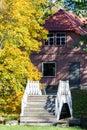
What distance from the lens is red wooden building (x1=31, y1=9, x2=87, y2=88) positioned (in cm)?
4194

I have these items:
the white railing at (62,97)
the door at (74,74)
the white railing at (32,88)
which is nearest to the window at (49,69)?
the door at (74,74)

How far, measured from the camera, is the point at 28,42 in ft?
87.9

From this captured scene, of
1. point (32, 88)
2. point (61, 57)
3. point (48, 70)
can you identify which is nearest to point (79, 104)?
point (32, 88)

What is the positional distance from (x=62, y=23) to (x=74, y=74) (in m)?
5.24

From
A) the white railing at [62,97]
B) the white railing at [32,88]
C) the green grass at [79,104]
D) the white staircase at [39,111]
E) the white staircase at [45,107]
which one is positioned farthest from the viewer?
the green grass at [79,104]

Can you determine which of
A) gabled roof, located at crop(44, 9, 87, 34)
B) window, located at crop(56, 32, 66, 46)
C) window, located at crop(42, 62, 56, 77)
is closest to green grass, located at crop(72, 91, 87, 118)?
window, located at crop(42, 62, 56, 77)

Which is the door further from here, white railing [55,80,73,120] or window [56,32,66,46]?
white railing [55,80,73,120]

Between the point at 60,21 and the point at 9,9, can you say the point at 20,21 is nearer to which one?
the point at 9,9

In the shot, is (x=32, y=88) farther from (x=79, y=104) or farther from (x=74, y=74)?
(x=74, y=74)

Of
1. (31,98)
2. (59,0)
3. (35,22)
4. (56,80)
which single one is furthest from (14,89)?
(59,0)

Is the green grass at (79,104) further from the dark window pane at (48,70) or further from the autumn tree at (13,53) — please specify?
the dark window pane at (48,70)

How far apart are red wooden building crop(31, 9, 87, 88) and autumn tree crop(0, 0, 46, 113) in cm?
1508

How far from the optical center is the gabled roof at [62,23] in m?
41.5

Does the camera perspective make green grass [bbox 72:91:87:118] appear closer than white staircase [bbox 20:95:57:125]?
No
